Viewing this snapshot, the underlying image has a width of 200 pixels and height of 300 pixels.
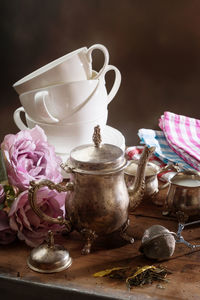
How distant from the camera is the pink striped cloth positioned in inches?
40.2

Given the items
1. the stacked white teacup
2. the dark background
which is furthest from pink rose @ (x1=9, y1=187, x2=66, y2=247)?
the dark background

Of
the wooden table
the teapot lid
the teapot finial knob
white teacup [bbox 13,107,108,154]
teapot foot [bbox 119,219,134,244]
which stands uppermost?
the teapot finial knob

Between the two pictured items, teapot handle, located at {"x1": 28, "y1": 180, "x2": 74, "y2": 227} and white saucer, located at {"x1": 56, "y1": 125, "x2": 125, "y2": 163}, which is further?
white saucer, located at {"x1": 56, "y1": 125, "x2": 125, "y2": 163}

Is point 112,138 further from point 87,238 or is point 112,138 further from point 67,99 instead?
point 87,238

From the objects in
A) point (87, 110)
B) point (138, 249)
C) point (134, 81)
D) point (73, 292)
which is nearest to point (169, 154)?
point (87, 110)

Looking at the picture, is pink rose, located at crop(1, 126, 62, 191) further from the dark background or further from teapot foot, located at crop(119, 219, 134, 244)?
the dark background

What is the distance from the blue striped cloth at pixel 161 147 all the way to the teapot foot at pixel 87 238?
40 cm

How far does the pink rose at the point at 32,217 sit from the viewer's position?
2.26 feet

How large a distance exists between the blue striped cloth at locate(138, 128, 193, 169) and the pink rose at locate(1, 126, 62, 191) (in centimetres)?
36

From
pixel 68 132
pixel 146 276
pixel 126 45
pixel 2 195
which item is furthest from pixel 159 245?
pixel 126 45

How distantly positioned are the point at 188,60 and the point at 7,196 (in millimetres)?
1348

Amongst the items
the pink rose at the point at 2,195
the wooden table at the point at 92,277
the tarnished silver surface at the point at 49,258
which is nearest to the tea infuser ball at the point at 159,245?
the wooden table at the point at 92,277

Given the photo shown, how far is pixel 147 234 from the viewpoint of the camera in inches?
25.9

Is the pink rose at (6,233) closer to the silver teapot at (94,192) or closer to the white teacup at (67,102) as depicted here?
the silver teapot at (94,192)
